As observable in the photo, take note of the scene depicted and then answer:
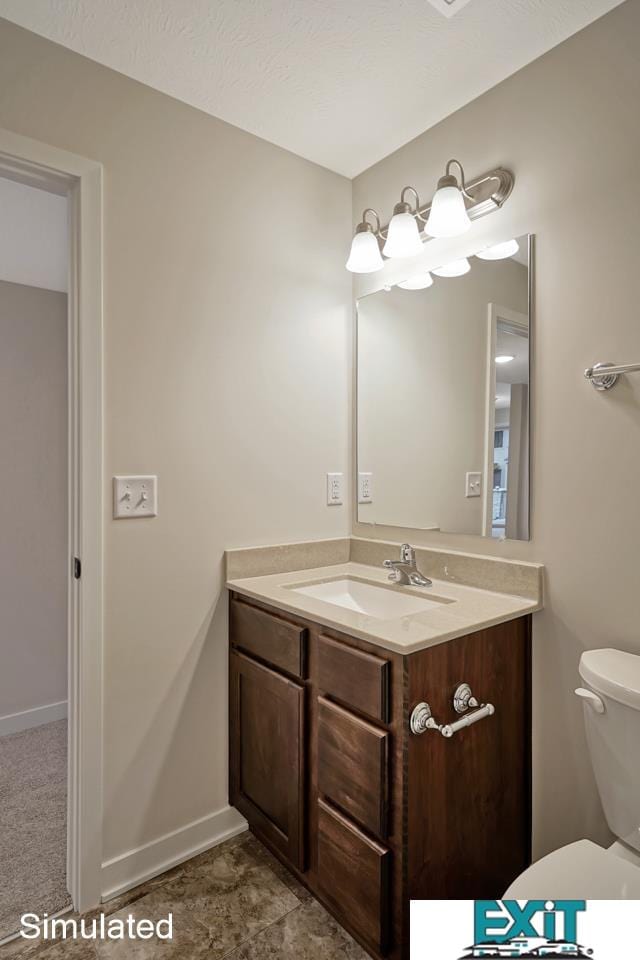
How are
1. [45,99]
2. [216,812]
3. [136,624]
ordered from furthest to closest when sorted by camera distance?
[216,812], [136,624], [45,99]

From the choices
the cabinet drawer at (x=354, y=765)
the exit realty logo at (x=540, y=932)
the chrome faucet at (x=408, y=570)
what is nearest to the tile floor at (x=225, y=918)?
the cabinet drawer at (x=354, y=765)

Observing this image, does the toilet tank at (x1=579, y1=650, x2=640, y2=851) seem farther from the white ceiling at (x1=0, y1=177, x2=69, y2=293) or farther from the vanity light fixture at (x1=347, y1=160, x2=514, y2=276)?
the white ceiling at (x1=0, y1=177, x2=69, y2=293)

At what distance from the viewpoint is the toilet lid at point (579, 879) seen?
0.96 metres

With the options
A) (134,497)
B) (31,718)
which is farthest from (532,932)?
(31,718)

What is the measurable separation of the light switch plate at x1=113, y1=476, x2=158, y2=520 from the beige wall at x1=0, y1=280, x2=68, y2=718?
1452 mm

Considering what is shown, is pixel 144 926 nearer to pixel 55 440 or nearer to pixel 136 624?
pixel 136 624

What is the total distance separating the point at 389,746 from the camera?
121 centimetres

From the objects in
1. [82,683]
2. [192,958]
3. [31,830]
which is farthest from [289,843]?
[31,830]

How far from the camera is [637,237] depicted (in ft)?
4.32

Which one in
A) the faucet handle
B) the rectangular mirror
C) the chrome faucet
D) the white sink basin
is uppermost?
the rectangular mirror

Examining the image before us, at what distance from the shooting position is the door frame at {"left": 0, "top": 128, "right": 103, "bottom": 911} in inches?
59.0

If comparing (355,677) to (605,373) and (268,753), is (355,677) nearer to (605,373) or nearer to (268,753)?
(268,753)

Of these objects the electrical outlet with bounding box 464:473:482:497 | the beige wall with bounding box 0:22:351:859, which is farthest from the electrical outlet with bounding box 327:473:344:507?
the electrical outlet with bounding box 464:473:482:497

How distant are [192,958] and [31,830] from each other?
0.84 m
